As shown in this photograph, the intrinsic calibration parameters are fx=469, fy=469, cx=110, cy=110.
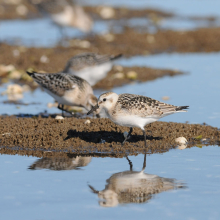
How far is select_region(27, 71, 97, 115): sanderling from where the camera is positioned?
12.6 metres

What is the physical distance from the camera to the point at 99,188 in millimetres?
7273

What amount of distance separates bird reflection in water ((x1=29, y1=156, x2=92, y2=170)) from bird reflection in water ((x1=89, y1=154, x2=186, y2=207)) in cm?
94

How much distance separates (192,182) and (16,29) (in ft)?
87.4

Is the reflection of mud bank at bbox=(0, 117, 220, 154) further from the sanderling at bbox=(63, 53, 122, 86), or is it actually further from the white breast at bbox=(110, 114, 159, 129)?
the sanderling at bbox=(63, 53, 122, 86)

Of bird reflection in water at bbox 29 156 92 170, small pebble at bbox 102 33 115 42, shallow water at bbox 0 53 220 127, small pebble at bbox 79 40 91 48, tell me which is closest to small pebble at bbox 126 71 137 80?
shallow water at bbox 0 53 220 127

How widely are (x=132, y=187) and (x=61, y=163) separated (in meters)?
1.88

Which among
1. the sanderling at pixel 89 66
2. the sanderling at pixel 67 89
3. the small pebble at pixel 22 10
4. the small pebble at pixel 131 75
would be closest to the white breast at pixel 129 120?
the sanderling at pixel 67 89

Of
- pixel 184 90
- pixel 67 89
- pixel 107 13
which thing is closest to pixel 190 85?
pixel 184 90

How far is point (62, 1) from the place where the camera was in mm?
26719

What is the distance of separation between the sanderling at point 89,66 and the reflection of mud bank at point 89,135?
4532 millimetres

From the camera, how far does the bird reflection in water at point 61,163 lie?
8484 mm

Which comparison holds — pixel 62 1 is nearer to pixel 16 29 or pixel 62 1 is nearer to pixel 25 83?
pixel 16 29

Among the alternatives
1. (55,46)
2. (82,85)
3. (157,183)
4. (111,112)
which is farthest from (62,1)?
(157,183)

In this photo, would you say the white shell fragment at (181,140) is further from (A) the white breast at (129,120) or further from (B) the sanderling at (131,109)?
(A) the white breast at (129,120)
